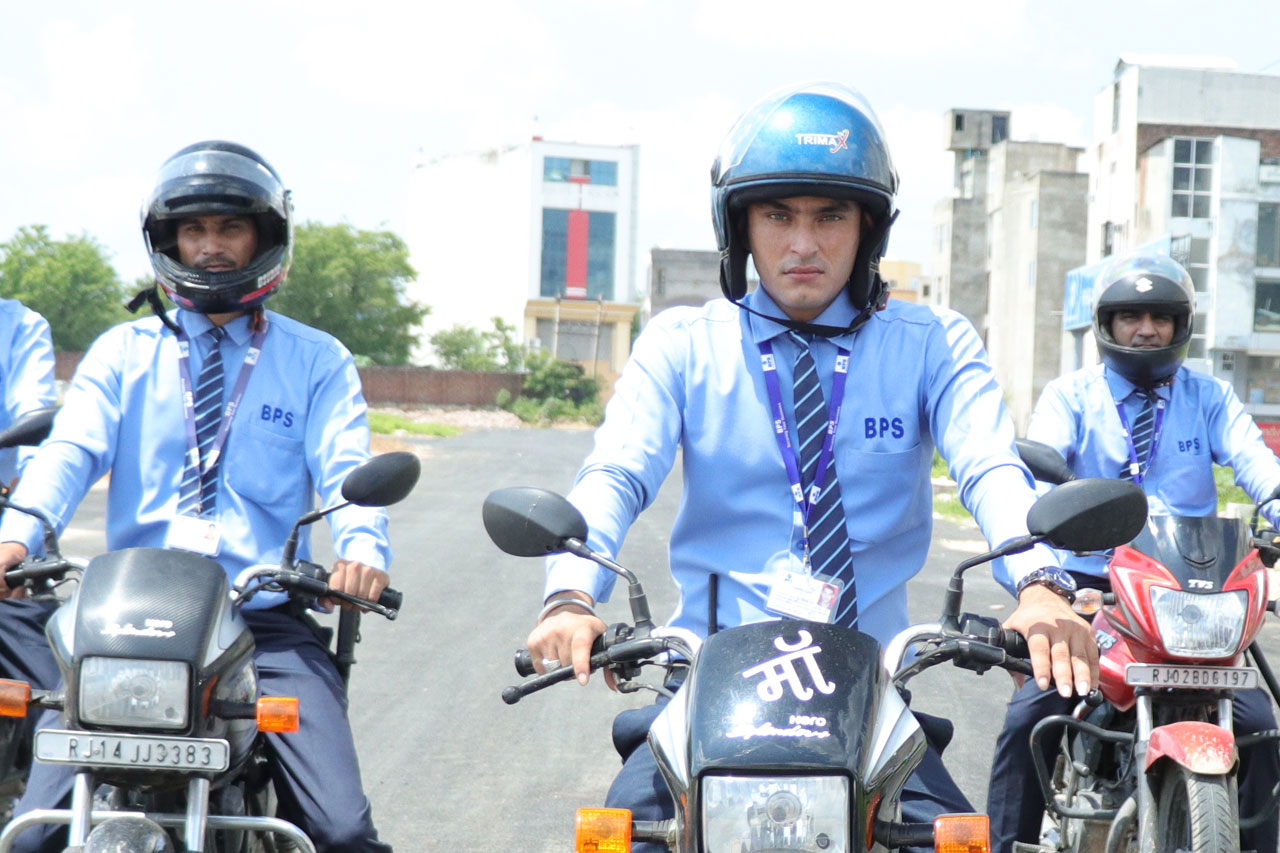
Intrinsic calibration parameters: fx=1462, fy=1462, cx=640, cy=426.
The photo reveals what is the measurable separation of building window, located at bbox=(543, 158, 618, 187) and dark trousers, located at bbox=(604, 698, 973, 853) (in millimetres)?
108319

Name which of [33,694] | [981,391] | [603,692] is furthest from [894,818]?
[603,692]

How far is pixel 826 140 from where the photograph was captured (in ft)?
10.3

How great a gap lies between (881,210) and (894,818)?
4.82 feet

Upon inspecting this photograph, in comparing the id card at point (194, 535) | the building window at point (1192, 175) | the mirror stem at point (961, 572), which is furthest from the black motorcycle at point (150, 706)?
the building window at point (1192, 175)

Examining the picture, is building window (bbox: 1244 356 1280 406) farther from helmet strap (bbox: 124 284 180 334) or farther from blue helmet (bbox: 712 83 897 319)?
blue helmet (bbox: 712 83 897 319)

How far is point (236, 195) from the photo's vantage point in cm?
419

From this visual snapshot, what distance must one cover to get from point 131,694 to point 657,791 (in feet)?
3.54

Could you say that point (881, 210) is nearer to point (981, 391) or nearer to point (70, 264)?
point (981, 391)

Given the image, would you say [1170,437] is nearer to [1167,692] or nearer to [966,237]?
[1167,692]

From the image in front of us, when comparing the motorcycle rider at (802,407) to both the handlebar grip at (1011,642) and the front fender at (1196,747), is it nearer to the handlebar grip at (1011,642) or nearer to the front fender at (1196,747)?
the handlebar grip at (1011,642)

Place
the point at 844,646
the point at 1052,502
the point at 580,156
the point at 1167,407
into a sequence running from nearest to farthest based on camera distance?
the point at 844,646 < the point at 1052,502 < the point at 1167,407 < the point at 580,156

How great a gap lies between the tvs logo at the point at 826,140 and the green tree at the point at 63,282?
84.7 m

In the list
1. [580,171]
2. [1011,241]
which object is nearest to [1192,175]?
[1011,241]

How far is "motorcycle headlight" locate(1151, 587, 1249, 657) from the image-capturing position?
14.1ft
